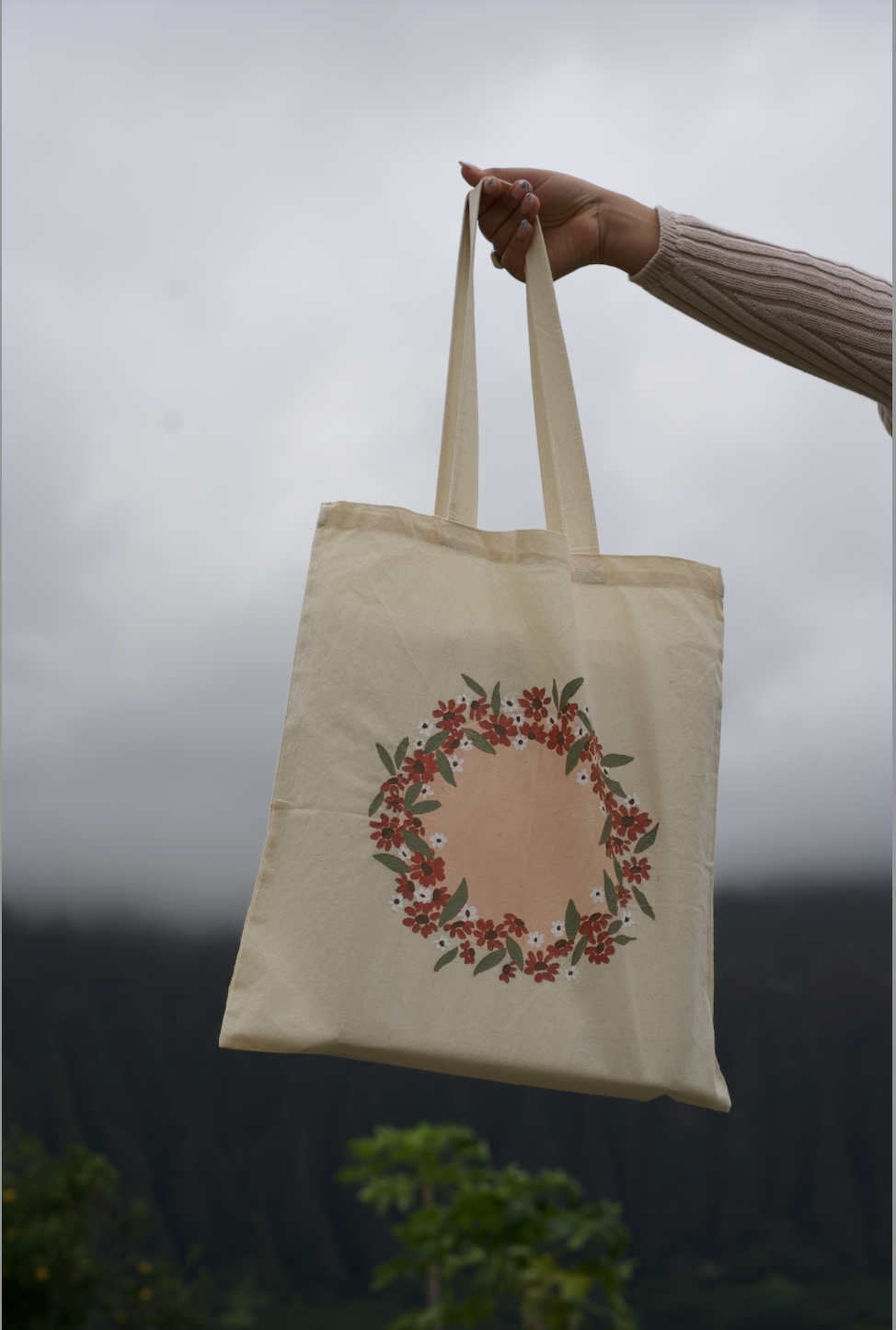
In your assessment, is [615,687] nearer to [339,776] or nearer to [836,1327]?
[339,776]

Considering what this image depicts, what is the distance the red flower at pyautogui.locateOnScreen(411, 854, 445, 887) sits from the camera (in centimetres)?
63

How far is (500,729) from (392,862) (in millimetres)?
109

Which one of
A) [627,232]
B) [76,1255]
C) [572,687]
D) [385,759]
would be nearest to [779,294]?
[627,232]

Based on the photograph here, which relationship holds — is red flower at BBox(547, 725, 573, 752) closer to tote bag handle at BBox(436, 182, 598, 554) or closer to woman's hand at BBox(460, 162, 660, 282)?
tote bag handle at BBox(436, 182, 598, 554)

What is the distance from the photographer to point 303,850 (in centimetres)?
61

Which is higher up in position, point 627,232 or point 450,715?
point 627,232

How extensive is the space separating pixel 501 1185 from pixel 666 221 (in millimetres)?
1481

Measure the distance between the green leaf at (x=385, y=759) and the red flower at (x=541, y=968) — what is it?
14 cm

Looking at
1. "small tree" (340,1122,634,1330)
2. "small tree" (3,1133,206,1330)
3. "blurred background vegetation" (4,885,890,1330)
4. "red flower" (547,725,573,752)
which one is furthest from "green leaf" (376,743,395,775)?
"blurred background vegetation" (4,885,890,1330)

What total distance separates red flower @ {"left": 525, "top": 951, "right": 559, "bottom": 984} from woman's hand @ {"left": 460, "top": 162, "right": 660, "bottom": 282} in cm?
45

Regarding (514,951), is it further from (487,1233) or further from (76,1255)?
(76,1255)

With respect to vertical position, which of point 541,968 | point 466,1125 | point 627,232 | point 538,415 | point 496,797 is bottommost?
point 466,1125

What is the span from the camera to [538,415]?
712mm

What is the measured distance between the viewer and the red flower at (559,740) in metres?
0.67
